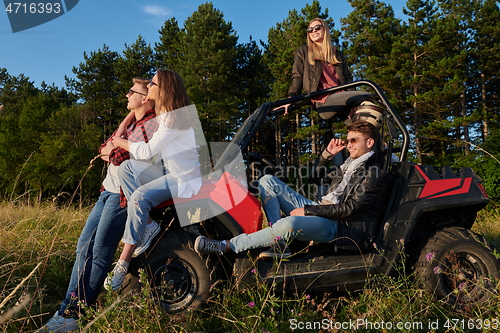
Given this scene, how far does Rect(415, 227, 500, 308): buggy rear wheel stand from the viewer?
9.45ft

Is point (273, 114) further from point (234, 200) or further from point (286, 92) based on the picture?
point (286, 92)

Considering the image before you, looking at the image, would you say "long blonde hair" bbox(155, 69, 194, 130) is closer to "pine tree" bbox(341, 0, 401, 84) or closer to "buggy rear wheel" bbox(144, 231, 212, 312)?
"buggy rear wheel" bbox(144, 231, 212, 312)

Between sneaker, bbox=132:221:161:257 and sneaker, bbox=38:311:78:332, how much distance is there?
0.60 meters

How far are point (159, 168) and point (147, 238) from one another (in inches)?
21.6

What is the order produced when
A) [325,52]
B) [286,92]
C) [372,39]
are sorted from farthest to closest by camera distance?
[372,39], [286,92], [325,52]

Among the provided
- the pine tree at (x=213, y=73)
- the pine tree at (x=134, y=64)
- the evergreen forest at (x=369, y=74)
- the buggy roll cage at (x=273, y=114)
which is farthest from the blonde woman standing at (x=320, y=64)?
the pine tree at (x=134, y=64)

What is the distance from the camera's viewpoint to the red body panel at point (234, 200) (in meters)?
2.78

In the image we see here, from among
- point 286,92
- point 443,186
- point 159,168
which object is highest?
point 286,92

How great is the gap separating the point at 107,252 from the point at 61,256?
1575 millimetres

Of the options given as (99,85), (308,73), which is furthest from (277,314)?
(99,85)

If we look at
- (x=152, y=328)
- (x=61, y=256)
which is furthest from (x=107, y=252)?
(x=61, y=256)

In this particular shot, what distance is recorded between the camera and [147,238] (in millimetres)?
2645

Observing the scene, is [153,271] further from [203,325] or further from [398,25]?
[398,25]

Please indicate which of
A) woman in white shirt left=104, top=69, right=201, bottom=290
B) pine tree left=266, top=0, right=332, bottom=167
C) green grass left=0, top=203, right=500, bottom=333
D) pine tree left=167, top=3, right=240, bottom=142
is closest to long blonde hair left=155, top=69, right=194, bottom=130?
woman in white shirt left=104, top=69, right=201, bottom=290
